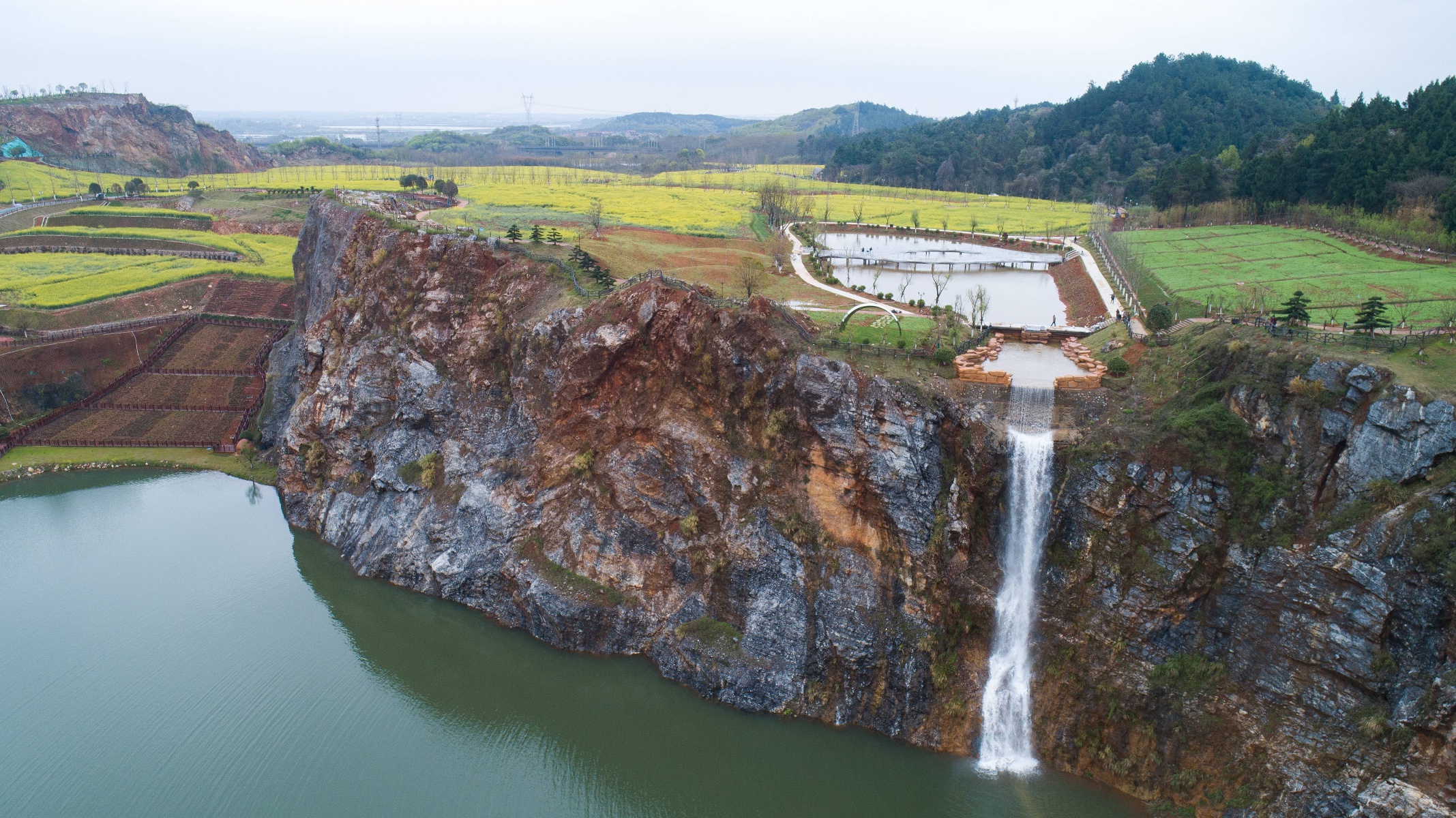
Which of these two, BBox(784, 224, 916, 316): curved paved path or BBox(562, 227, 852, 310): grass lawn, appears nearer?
BBox(784, 224, 916, 316): curved paved path

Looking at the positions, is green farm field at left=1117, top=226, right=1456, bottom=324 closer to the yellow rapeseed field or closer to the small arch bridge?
the small arch bridge

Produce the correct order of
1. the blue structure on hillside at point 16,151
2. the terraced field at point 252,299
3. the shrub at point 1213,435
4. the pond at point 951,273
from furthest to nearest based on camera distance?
the blue structure on hillside at point 16,151
the terraced field at point 252,299
the pond at point 951,273
the shrub at point 1213,435

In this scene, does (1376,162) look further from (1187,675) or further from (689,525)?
(689,525)

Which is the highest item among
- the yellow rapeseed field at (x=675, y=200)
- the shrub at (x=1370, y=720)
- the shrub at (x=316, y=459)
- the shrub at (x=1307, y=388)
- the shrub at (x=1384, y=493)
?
the yellow rapeseed field at (x=675, y=200)

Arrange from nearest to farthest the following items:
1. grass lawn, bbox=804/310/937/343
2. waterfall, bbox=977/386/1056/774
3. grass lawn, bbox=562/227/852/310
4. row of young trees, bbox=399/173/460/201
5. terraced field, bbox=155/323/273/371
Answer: waterfall, bbox=977/386/1056/774
grass lawn, bbox=804/310/937/343
grass lawn, bbox=562/227/852/310
terraced field, bbox=155/323/273/371
row of young trees, bbox=399/173/460/201

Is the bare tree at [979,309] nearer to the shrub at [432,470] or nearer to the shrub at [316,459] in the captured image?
the shrub at [432,470]

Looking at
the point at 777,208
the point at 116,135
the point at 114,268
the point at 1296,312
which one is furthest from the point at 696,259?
the point at 116,135

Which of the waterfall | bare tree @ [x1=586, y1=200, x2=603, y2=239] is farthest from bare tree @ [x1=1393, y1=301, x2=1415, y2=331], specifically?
bare tree @ [x1=586, y1=200, x2=603, y2=239]


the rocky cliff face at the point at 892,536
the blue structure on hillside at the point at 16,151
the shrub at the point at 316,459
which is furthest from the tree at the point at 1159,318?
the blue structure on hillside at the point at 16,151
